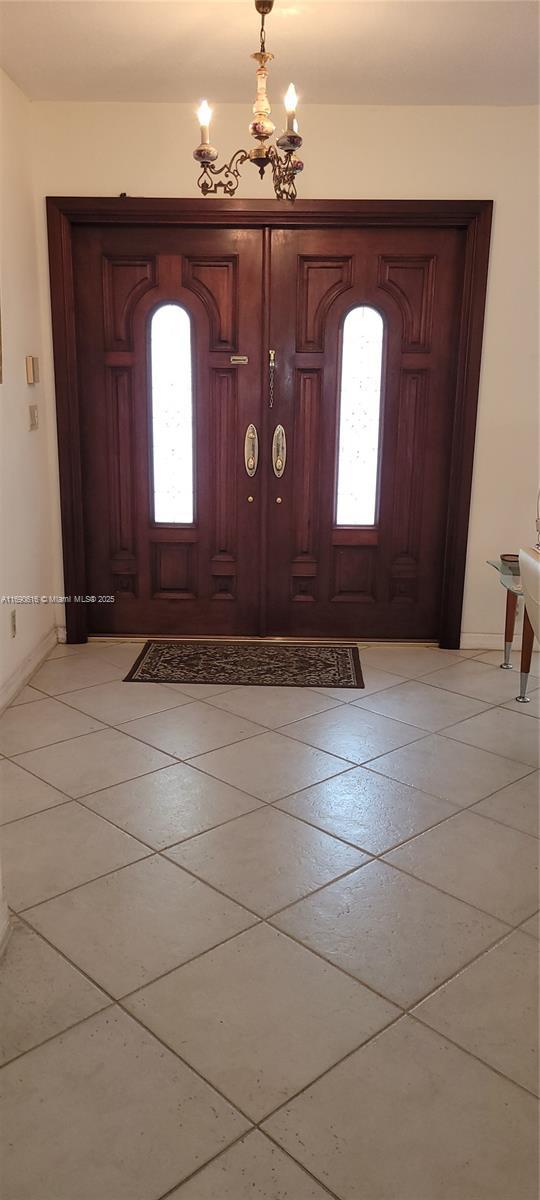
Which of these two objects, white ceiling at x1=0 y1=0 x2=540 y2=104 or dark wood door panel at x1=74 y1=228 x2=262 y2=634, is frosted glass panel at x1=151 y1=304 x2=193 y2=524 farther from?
white ceiling at x1=0 y1=0 x2=540 y2=104

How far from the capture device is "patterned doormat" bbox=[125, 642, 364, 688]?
4090 millimetres

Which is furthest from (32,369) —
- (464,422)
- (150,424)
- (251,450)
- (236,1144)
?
(236,1144)

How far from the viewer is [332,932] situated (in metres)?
2.23

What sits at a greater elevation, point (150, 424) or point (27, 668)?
point (150, 424)

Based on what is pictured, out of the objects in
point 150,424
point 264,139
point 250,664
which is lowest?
point 250,664

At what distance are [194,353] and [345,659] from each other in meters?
1.69

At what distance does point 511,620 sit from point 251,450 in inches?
60.1

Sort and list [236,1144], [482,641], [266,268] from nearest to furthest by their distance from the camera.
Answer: [236,1144] → [266,268] → [482,641]

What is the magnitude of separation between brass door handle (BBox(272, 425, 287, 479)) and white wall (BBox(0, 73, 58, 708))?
1.12 meters

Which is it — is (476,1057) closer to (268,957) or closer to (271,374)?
(268,957)

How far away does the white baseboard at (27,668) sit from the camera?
3.72 m

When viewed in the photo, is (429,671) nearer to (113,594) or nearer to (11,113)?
(113,594)

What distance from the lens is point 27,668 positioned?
13.3 ft

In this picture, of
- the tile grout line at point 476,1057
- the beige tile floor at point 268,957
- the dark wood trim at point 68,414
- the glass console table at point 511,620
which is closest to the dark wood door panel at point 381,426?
the glass console table at point 511,620
